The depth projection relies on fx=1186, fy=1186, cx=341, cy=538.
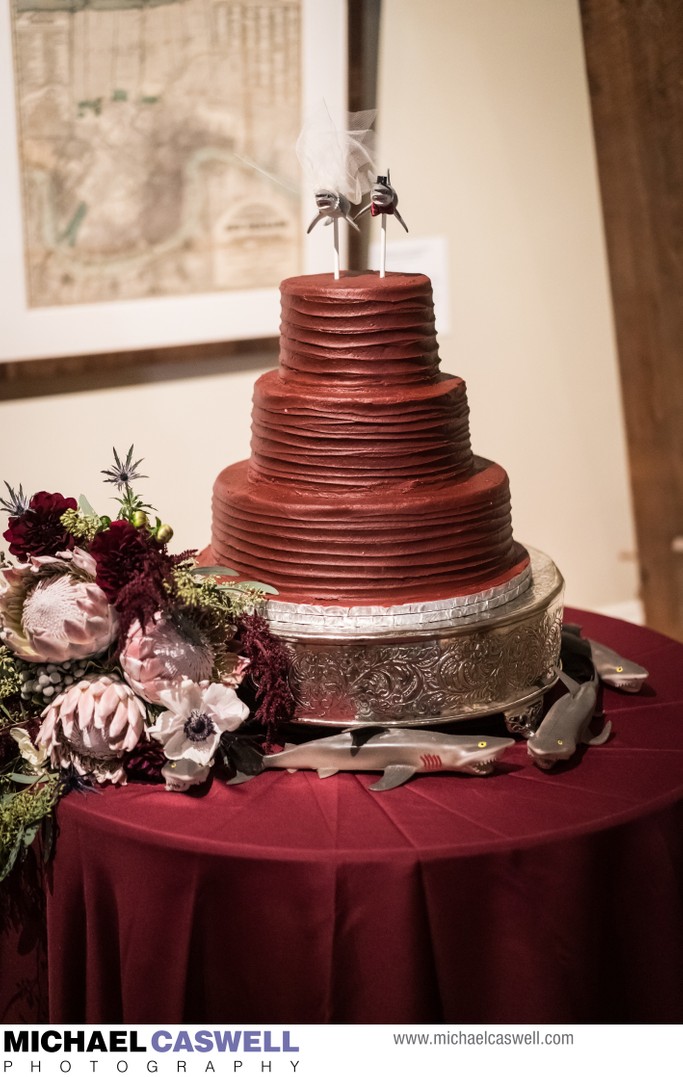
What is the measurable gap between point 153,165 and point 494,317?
0.98 meters

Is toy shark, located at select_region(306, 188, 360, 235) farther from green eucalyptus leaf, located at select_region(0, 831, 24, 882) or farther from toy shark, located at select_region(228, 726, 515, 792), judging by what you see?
green eucalyptus leaf, located at select_region(0, 831, 24, 882)

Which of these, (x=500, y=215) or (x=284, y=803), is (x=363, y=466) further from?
(x=500, y=215)

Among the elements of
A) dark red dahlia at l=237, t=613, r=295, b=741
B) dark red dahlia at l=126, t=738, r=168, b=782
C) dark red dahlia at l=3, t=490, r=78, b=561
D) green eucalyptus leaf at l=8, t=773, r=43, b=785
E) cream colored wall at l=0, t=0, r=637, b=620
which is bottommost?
green eucalyptus leaf at l=8, t=773, r=43, b=785

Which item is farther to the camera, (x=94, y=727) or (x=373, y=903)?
(x=94, y=727)

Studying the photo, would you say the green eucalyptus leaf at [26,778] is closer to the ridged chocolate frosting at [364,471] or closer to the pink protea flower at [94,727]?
the pink protea flower at [94,727]

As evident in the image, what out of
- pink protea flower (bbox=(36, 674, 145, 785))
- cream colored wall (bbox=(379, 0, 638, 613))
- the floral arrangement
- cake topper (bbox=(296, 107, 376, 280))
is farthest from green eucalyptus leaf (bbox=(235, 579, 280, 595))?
cream colored wall (bbox=(379, 0, 638, 613))

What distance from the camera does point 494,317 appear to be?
3082 millimetres

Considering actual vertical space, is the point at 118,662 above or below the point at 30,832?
above

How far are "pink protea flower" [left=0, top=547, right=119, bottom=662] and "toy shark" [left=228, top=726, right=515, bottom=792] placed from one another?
286mm

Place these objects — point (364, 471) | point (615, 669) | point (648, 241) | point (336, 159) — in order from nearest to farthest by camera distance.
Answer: point (364, 471), point (336, 159), point (615, 669), point (648, 241)

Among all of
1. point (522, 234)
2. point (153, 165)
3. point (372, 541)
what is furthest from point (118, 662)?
point (522, 234)

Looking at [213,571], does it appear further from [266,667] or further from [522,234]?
[522,234]

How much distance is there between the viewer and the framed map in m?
2.45

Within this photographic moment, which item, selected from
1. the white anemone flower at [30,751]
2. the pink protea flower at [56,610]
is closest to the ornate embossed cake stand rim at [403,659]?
the pink protea flower at [56,610]
